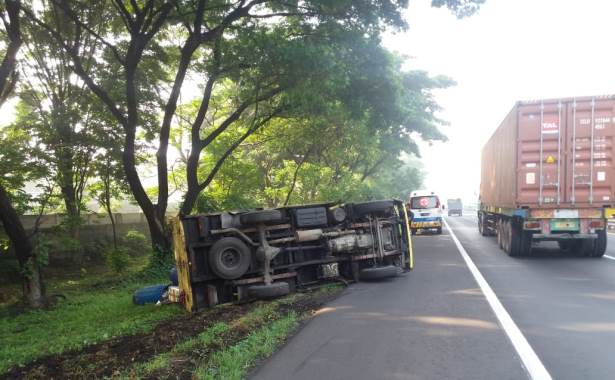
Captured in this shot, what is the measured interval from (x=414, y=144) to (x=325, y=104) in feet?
63.3

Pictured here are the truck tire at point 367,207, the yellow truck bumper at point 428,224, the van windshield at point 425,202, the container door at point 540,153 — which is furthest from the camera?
the van windshield at point 425,202

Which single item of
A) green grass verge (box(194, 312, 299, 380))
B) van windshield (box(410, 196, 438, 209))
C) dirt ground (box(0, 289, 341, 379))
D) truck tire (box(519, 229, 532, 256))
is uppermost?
van windshield (box(410, 196, 438, 209))

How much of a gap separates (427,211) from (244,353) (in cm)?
2020

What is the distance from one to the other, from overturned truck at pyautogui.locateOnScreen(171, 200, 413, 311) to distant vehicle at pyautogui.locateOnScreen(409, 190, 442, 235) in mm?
13906

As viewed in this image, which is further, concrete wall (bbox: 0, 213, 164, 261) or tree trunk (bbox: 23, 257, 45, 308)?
concrete wall (bbox: 0, 213, 164, 261)

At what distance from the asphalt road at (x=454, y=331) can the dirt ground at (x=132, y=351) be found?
0.88 meters

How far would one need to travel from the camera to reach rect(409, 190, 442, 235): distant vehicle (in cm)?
2398

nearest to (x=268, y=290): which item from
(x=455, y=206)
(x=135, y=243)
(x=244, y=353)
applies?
(x=244, y=353)

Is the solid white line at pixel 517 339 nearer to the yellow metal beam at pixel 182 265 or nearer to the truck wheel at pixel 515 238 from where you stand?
the truck wheel at pixel 515 238

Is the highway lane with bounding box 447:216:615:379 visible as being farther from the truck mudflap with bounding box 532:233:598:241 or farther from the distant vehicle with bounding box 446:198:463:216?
the distant vehicle with bounding box 446:198:463:216

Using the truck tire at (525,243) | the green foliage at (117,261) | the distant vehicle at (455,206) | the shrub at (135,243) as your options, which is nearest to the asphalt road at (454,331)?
the truck tire at (525,243)

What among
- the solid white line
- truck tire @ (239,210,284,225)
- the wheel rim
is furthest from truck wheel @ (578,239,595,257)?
the wheel rim

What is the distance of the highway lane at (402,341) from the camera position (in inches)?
181

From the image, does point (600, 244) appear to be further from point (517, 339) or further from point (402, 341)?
point (402, 341)
